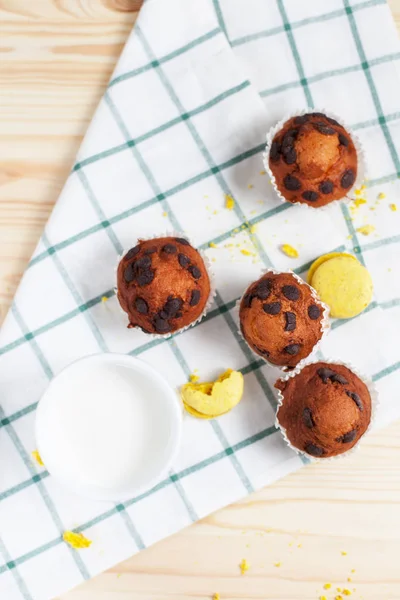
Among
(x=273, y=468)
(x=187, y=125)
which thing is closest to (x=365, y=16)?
(x=187, y=125)

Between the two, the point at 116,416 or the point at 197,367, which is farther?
the point at 197,367

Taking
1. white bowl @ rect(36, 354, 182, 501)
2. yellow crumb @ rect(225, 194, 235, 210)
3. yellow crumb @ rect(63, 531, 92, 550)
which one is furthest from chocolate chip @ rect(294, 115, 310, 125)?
yellow crumb @ rect(63, 531, 92, 550)

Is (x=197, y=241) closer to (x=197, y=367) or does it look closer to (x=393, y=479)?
(x=197, y=367)

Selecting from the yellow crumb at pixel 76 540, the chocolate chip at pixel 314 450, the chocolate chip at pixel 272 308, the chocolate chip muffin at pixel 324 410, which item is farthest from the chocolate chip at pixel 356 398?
the yellow crumb at pixel 76 540

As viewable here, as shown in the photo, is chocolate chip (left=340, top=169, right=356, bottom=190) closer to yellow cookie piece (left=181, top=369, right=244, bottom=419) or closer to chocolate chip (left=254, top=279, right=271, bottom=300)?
chocolate chip (left=254, top=279, right=271, bottom=300)

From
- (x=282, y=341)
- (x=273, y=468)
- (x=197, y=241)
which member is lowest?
(x=273, y=468)
